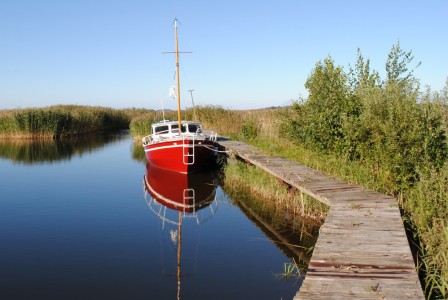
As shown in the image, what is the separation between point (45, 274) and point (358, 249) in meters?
6.42

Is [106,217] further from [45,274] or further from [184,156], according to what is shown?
[184,156]

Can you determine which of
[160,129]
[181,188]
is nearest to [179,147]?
[181,188]

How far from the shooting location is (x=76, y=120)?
45594 millimetres

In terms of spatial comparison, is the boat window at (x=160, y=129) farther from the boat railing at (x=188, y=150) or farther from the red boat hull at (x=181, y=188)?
the boat railing at (x=188, y=150)

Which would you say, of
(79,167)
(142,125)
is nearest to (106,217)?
(79,167)

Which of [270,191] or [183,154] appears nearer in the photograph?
[270,191]

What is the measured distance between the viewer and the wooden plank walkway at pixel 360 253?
5020mm

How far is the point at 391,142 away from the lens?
1073 centimetres

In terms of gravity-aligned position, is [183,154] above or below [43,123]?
below

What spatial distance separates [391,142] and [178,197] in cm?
891

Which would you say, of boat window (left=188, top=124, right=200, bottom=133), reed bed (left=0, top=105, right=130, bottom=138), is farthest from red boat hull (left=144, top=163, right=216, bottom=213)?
reed bed (left=0, top=105, right=130, bottom=138)

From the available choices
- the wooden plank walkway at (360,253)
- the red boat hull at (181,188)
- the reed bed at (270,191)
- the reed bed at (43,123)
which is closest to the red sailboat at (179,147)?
the red boat hull at (181,188)

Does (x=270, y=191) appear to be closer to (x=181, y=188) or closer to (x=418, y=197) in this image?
(x=181, y=188)

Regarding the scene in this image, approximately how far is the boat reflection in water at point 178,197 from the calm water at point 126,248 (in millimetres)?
70
